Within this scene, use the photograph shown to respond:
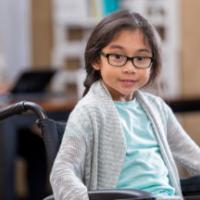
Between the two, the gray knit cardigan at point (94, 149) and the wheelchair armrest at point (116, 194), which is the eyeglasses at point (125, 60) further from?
the wheelchair armrest at point (116, 194)

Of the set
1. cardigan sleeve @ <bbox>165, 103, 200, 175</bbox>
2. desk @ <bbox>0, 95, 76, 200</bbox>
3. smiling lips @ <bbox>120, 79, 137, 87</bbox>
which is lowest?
desk @ <bbox>0, 95, 76, 200</bbox>

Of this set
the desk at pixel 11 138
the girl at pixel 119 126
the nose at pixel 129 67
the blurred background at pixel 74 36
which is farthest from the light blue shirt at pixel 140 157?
the blurred background at pixel 74 36

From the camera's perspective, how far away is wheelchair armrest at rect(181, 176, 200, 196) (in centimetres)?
157

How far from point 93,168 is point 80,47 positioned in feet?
10.9

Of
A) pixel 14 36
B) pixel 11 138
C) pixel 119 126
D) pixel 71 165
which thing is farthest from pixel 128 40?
pixel 14 36

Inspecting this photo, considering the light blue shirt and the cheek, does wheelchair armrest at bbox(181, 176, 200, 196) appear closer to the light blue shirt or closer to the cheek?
the light blue shirt

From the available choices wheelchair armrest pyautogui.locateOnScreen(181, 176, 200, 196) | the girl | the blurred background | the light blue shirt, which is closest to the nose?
the girl

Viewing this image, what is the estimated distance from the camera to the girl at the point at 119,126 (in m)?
1.42

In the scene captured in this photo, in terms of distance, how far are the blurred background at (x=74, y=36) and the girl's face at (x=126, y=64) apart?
307cm

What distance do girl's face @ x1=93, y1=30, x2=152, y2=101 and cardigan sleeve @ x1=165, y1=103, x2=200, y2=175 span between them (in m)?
0.17

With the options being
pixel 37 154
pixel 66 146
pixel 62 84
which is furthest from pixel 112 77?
pixel 62 84

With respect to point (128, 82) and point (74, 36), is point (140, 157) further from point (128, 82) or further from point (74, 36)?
point (74, 36)

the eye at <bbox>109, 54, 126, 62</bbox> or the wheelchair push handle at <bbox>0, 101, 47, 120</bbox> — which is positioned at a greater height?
the eye at <bbox>109, 54, 126, 62</bbox>

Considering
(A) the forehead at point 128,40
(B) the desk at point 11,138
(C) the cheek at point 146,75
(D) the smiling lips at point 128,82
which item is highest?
(A) the forehead at point 128,40
